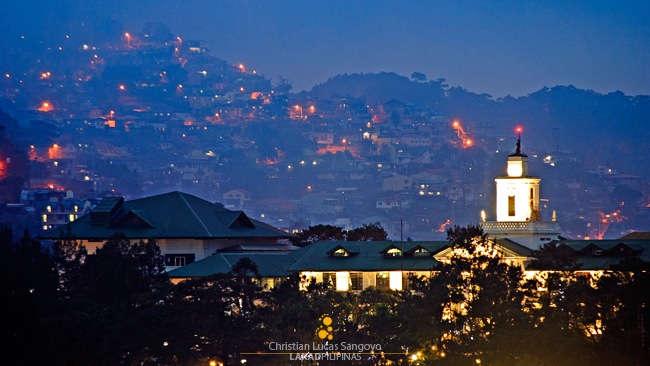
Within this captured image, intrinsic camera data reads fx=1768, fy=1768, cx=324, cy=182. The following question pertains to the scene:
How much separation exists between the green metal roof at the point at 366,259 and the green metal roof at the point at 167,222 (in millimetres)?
13523

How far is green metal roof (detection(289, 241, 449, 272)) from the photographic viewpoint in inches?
3745

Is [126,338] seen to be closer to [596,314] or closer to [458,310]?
[458,310]

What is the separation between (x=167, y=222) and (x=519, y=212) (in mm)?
27218

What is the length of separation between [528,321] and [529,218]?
69.4ft

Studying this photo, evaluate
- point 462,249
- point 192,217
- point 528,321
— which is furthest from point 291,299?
point 192,217

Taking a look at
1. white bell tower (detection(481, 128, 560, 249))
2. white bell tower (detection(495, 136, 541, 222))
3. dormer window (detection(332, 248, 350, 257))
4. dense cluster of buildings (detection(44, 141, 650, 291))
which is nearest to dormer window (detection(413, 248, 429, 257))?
dense cluster of buildings (detection(44, 141, 650, 291))

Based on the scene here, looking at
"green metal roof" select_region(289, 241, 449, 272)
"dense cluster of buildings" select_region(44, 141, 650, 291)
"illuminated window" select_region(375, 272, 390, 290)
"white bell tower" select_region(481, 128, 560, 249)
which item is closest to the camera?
"dense cluster of buildings" select_region(44, 141, 650, 291)

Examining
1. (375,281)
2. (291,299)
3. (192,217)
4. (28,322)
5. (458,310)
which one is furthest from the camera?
(192,217)

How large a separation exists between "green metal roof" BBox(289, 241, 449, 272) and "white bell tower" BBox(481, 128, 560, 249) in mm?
3346

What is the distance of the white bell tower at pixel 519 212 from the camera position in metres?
95.2

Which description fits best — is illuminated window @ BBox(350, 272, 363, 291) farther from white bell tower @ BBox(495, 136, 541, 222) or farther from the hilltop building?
the hilltop building

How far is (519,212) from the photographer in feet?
317

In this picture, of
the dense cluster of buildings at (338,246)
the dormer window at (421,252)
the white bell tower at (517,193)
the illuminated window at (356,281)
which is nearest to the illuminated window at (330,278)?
the dense cluster of buildings at (338,246)

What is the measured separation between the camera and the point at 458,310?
79.6 m
